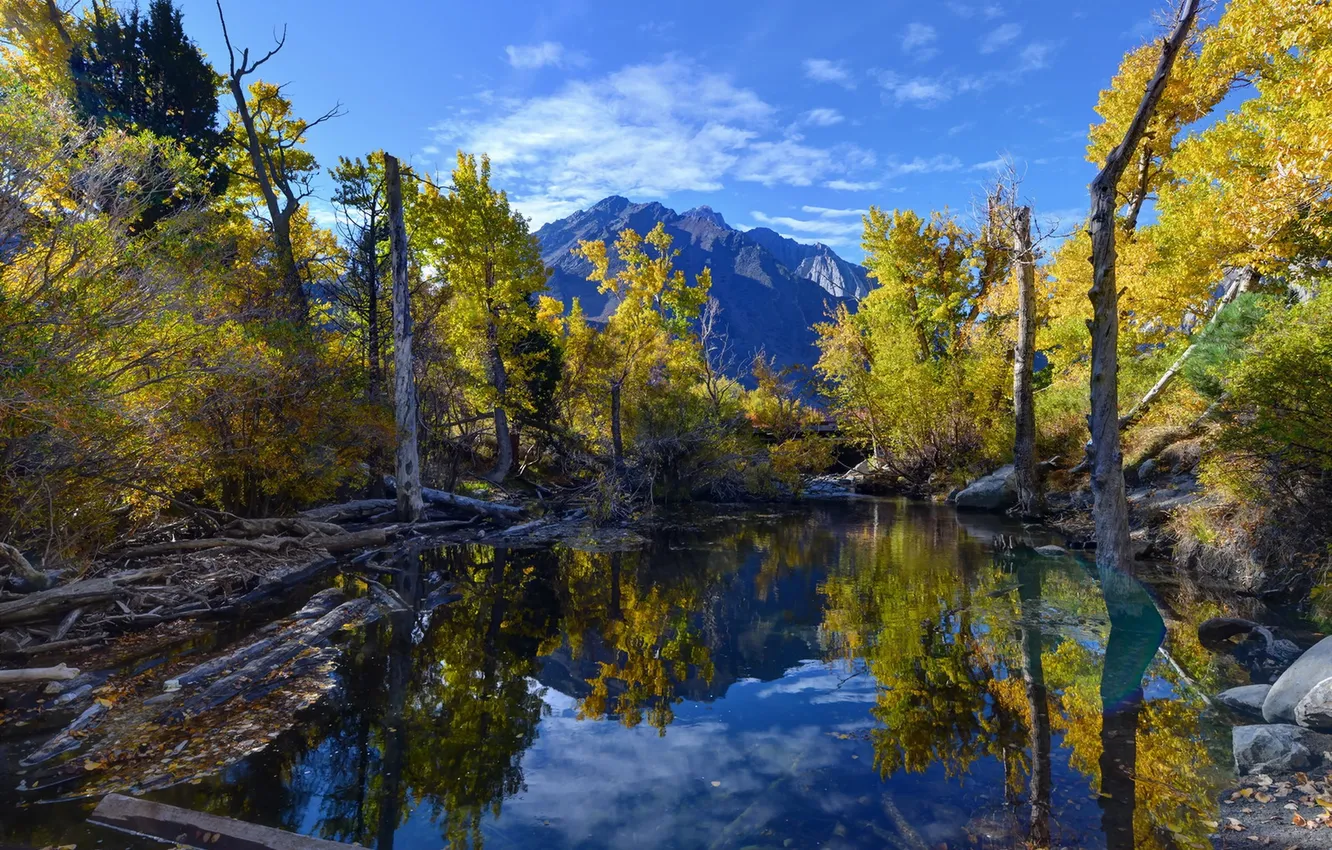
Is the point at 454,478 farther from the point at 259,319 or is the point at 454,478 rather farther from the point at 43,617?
the point at 43,617

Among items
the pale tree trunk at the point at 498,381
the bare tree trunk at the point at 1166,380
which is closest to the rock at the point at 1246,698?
the bare tree trunk at the point at 1166,380

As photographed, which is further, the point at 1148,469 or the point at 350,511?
the point at 1148,469

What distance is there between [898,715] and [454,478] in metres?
15.8

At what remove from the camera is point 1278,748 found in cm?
392

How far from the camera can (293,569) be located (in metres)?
9.51

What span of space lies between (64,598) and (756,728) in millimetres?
6915

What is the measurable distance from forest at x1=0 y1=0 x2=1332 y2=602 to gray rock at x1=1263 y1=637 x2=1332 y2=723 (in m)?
2.15

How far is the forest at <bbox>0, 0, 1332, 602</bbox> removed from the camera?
6770mm

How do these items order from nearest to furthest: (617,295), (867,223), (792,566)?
(792,566), (867,223), (617,295)

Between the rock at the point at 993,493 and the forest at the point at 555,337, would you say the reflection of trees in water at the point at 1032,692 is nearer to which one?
the forest at the point at 555,337

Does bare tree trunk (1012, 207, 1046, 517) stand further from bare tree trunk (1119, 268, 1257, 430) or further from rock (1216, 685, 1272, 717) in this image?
rock (1216, 685, 1272, 717)

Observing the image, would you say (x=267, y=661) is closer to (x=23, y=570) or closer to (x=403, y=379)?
(x=23, y=570)

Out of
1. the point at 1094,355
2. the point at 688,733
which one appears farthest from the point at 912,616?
the point at 688,733

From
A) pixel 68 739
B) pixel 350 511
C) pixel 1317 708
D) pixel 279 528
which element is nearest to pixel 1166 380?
pixel 1317 708
